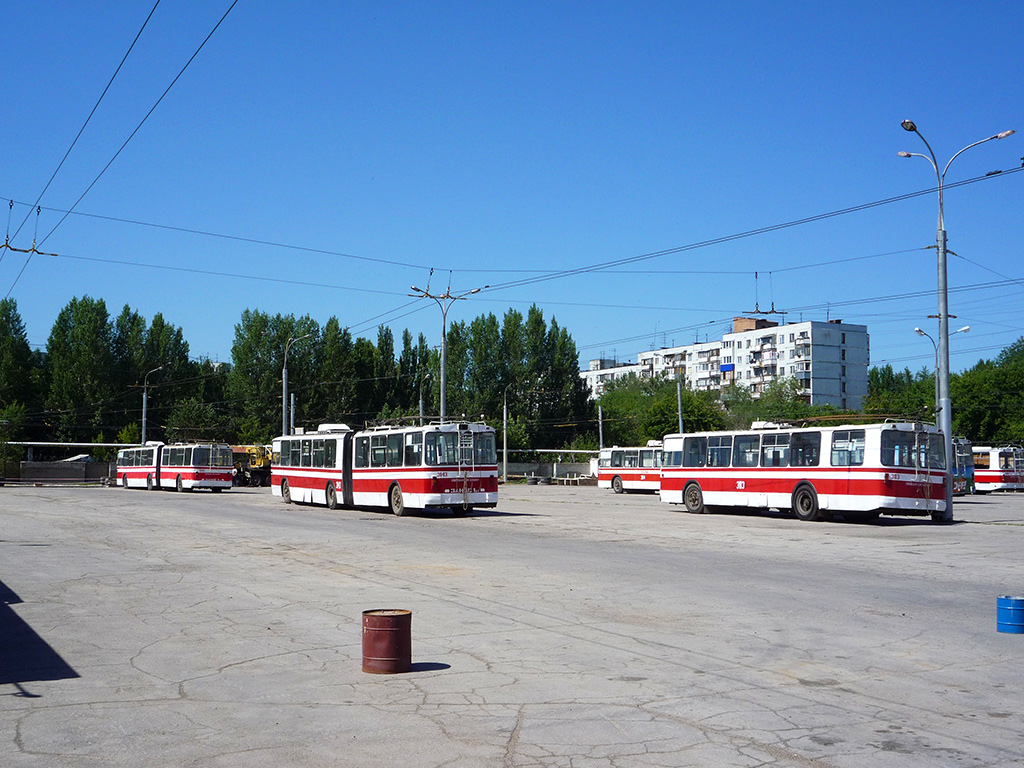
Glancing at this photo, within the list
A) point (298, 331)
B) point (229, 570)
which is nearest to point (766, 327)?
point (298, 331)

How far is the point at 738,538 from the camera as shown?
22.3 meters

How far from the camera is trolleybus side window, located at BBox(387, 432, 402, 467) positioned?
31.2m

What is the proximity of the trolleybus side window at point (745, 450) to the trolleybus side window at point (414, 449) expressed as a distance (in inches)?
408

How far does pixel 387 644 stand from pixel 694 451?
2743 cm

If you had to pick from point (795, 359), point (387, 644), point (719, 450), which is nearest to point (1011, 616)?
point (387, 644)

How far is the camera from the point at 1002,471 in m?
61.4

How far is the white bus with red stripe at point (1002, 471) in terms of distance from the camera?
61406 mm

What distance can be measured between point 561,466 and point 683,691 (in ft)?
273

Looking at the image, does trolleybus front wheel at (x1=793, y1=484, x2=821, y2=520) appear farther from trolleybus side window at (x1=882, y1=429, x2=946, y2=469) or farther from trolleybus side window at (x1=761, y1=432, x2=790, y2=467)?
trolleybus side window at (x1=882, y1=429, x2=946, y2=469)

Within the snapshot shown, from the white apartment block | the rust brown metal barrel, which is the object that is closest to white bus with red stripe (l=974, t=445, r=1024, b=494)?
the white apartment block

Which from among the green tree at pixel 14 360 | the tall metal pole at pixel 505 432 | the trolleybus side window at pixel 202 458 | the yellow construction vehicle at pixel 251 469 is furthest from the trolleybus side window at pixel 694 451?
the green tree at pixel 14 360

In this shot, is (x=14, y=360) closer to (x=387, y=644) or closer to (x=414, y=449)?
(x=414, y=449)

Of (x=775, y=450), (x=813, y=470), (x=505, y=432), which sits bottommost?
(x=813, y=470)

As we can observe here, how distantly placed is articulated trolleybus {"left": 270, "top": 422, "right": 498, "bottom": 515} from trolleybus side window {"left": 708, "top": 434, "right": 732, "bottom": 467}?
24.8ft
